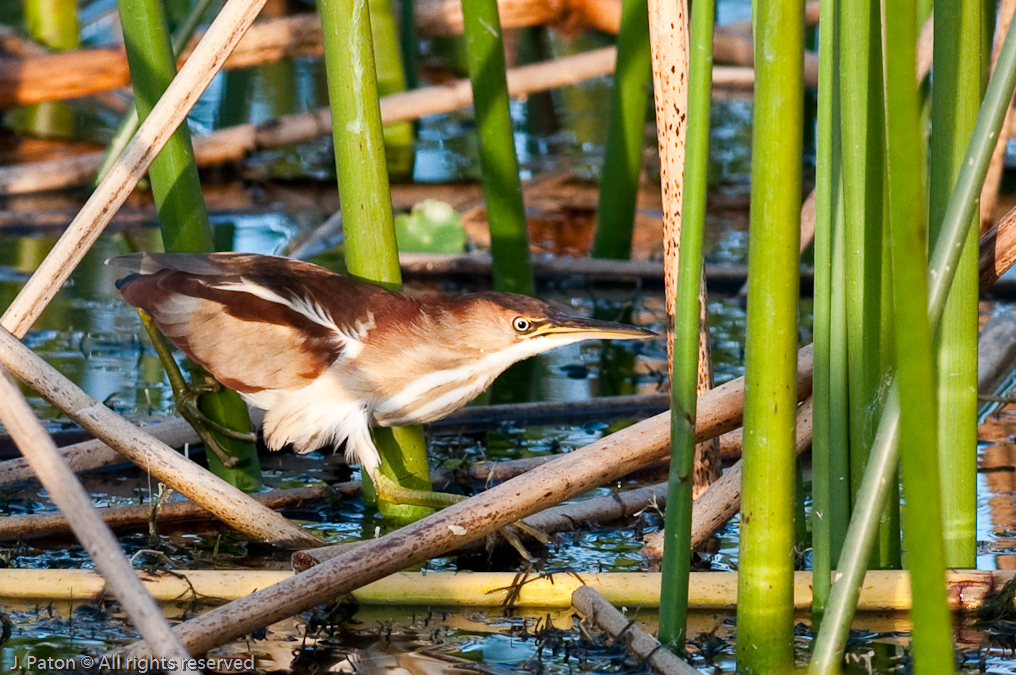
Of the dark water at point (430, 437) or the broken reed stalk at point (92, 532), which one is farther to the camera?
the dark water at point (430, 437)

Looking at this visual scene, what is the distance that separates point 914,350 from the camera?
1.13 metres

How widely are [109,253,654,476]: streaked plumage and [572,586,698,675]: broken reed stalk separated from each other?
0.61m

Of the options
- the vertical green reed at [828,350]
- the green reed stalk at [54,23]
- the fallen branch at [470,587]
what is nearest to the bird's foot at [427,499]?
the fallen branch at [470,587]

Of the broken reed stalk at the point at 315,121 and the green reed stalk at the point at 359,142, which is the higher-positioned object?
the broken reed stalk at the point at 315,121

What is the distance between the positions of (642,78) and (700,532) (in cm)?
197

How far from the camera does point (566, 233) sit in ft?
16.6

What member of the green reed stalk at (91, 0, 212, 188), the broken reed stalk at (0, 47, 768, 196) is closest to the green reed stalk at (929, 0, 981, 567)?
the green reed stalk at (91, 0, 212, 188)

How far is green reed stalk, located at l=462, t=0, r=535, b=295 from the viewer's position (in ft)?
10.5

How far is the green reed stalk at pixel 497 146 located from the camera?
319 cm

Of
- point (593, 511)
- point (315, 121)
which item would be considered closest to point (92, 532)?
point (593, 511)

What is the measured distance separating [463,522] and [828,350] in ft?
1.96

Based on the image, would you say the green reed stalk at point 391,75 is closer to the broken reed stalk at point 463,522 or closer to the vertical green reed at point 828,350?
the broken reed stalk at point 463,522

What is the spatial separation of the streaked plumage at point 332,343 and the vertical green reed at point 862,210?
0.77 m

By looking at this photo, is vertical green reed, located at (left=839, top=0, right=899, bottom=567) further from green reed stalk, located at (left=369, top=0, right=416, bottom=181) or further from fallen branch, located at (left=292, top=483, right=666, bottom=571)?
green reed stalk, located at (left=369, top=0, right=416, bottom=181)
